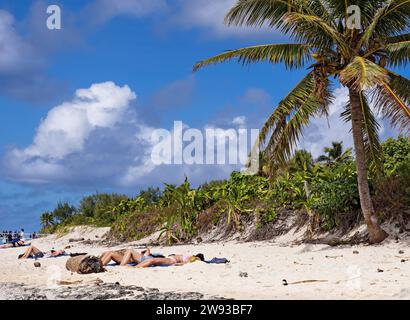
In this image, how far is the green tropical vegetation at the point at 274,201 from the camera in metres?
15.0

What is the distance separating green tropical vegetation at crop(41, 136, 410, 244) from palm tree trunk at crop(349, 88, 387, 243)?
3.50 ft

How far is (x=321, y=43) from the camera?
512 inches

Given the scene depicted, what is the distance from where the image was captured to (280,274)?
1019cm

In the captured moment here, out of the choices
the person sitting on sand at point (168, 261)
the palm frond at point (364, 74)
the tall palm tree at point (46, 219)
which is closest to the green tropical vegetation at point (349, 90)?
the palm frond at point (364, 74)

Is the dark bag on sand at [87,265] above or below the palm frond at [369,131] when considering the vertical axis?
below

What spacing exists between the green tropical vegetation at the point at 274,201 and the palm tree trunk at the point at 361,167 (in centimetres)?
107

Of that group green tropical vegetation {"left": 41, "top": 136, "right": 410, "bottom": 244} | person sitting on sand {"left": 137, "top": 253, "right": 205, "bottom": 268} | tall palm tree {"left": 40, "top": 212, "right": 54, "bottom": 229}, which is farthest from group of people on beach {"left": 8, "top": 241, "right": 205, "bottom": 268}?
tall palm tree {"left": 40, "top": 212, "right": 54, "bottom": 229}

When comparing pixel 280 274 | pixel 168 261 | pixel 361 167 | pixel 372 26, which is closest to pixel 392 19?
pixel 372 26

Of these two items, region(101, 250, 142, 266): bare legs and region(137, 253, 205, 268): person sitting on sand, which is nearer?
region(137, 253, 205, 268): person sitting on sand

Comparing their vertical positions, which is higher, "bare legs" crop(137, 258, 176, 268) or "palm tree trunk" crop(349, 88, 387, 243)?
"palm tree trunk" crop(349, 88, 387, 243)

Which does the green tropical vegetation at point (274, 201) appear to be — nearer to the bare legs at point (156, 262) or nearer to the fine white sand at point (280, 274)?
the fine white sand at point (280, 274)

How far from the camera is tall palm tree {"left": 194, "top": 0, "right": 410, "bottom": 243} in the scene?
1255 cm

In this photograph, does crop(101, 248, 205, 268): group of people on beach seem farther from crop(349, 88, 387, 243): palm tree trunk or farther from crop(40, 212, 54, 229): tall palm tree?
crop(40, 212, 54, 229): tall palm tree
